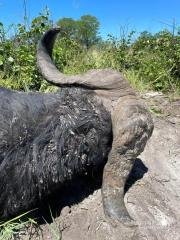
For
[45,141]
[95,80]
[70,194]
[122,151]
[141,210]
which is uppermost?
[95,80]

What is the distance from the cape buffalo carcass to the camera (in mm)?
3402

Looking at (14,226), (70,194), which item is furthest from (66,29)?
(14,226)

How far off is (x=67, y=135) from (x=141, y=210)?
3.12 feet

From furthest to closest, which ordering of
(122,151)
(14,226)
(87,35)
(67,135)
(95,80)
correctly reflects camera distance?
(87,35), (95,80), (122,151), (67,135), (14,226)

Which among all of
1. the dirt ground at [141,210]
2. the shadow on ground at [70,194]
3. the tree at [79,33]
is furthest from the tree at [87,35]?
the shadow on ground at [70,194]

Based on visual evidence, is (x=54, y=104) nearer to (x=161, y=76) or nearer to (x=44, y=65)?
(x=44, y=65)

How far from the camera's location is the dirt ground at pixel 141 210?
3805mm

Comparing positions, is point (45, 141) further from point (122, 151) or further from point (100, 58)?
point (100, 58)

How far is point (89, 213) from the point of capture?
158 inches

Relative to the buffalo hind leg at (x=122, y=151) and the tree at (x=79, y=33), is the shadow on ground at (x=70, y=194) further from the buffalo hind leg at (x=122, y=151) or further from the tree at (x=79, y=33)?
the tree at (x=79, y=33)

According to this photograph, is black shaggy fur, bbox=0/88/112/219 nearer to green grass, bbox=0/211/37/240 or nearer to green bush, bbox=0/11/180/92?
green grass, bbox=0/211/37/240

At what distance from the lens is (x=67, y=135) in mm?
3723

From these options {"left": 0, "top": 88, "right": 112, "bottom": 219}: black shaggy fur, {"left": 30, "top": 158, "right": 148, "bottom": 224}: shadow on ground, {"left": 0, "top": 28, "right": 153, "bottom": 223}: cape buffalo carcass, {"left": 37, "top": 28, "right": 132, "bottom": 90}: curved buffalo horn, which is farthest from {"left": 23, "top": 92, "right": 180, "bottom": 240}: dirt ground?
{"left": 37, "top": 28, "right": 132, "bottom": 90}: curved buffalo horn

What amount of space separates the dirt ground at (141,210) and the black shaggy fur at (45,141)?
294 mm
